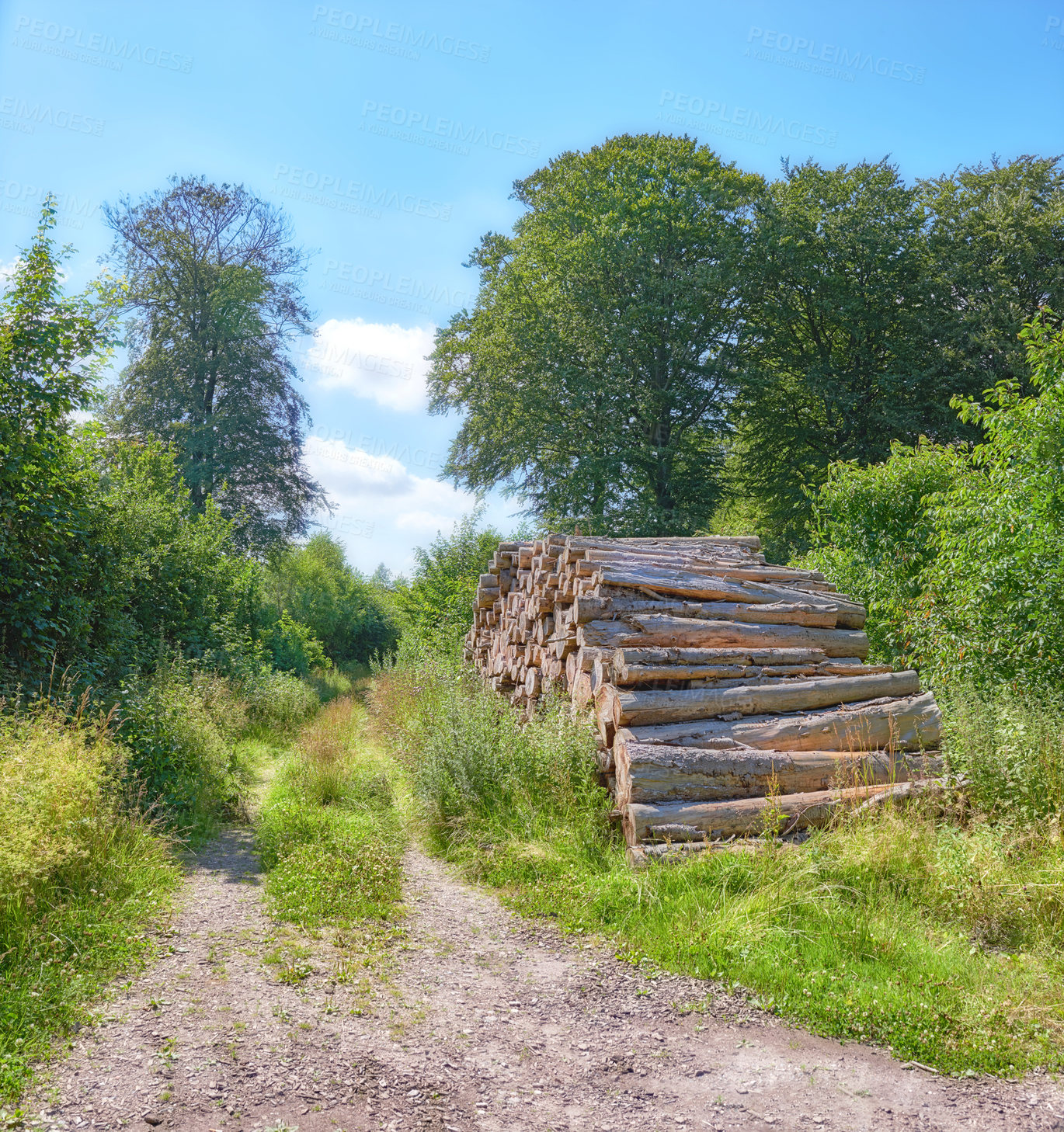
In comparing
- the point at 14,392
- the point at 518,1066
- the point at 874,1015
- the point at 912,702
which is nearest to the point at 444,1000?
the point at 518,1066

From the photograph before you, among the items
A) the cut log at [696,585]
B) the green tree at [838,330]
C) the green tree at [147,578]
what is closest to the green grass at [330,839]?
the green tree at [147,578]

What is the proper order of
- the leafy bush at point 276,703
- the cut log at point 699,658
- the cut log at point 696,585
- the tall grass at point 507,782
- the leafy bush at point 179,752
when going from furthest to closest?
1. the leafy bush at point 276,703
2. the cut log at point 696,585
3. the leafy bush at point 179,752
4. the cut log at point 699,658
5. the tall grass at point 507,782

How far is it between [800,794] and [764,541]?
18.7 metres

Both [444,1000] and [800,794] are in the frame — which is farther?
[800,794]

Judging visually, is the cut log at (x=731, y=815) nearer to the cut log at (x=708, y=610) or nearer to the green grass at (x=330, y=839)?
the green grass at (x=330, y=839)

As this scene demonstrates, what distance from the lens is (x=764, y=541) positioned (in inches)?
945

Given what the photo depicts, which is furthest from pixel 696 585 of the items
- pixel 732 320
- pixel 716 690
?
pixel 732 320

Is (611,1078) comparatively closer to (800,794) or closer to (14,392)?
(800,794)

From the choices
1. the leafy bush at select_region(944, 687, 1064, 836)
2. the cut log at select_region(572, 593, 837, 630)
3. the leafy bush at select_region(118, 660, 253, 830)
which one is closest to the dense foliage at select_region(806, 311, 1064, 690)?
the leafy bush at select_region(944, 687, 1064, 836)

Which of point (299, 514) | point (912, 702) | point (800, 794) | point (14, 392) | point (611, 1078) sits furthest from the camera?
point (299, 514)

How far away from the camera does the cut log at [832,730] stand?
6441 mm

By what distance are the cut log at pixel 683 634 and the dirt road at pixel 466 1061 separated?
10.4 feet

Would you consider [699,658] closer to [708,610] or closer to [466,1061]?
[708,610]

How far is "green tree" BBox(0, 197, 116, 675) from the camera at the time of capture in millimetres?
7699
